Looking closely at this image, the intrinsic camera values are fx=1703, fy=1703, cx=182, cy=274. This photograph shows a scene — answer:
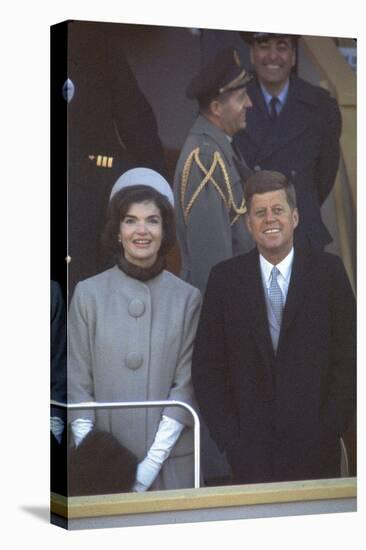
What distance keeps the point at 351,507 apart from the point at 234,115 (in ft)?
8.67

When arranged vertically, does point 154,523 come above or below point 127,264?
below

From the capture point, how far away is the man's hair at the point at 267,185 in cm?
1073

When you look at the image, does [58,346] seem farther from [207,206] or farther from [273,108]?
[273,108]

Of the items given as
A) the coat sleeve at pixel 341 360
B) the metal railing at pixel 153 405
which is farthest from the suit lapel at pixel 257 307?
the metal railing at pixel 153 405

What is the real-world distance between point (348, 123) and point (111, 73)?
67.5 inches

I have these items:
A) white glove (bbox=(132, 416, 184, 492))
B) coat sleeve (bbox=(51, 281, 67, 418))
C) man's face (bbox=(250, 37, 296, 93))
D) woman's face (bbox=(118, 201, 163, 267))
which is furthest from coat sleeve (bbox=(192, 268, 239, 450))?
man's face (bbox=(250, 37, 296, 93))

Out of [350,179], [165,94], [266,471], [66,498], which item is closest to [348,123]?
[350,179]

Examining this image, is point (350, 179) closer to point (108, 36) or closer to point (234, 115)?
point (234, 115)

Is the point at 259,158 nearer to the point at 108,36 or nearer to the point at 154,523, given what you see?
the point at 108,36

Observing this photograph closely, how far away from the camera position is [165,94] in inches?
413

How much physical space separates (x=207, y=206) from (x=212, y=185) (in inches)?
5.5

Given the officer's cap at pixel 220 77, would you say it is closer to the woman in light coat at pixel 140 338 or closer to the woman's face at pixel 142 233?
the woman in light coat at pixel 140 338

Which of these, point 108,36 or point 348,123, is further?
point 348,123

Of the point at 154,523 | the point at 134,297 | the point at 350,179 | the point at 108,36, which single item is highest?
the point at 108,36
